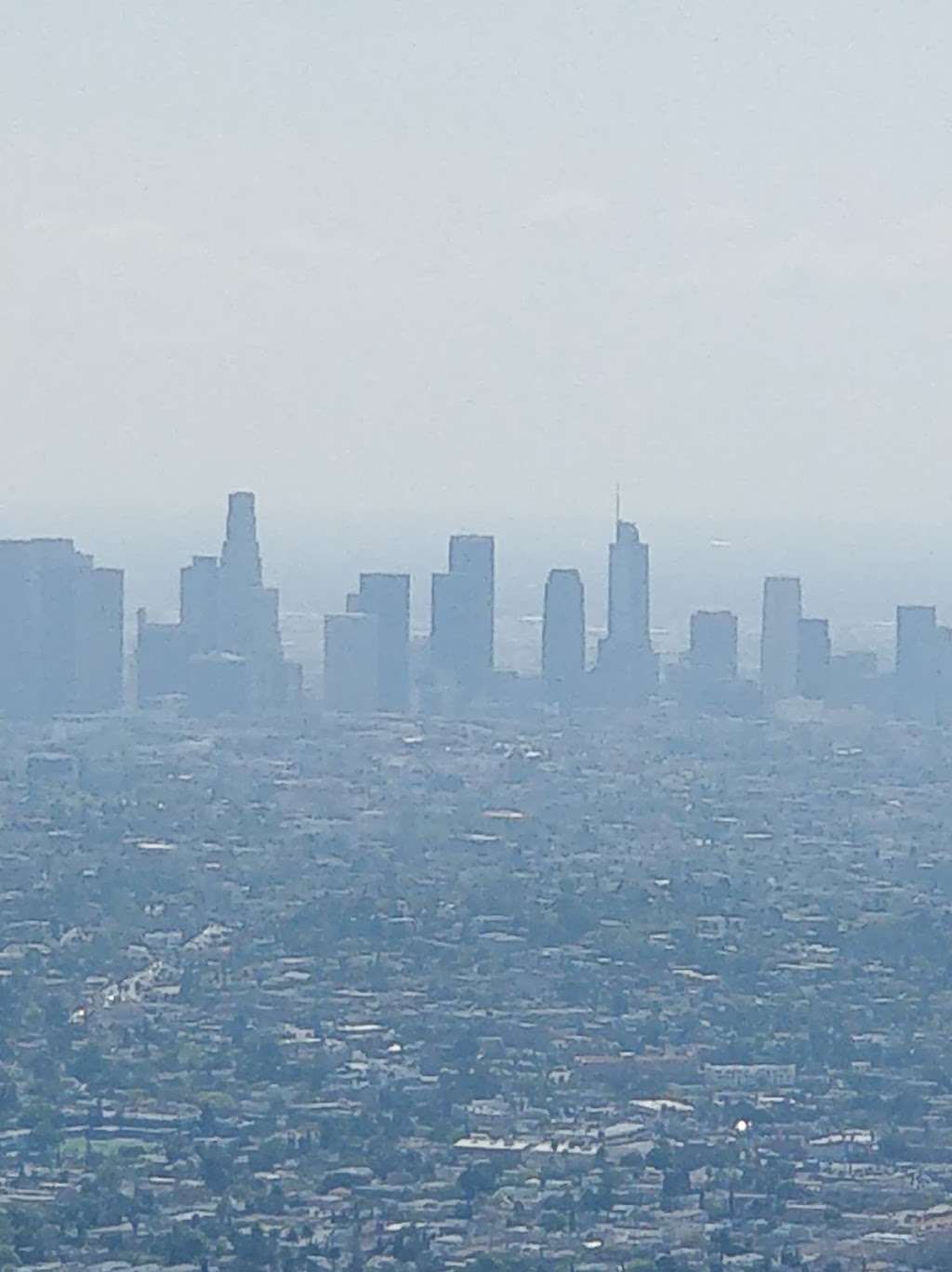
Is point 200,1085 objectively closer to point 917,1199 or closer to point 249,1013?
point 249,1013

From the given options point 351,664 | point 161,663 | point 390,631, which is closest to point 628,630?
point 390,631

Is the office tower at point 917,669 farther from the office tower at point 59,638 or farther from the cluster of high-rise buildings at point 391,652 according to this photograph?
the office tower at point 59,638

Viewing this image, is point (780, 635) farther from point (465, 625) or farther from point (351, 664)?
point (351, 664)

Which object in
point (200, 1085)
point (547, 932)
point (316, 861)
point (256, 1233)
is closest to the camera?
point (256, 1233)

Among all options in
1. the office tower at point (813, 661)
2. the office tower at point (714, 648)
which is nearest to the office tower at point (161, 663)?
the office tower at point (714, 648)

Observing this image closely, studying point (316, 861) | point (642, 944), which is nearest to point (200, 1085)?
point (642, 944)

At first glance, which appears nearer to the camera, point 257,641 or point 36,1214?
point 36,1214
